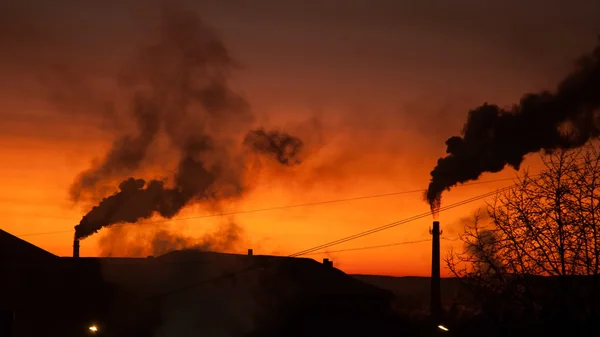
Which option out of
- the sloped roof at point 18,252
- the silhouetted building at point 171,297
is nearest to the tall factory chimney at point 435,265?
the silhouetted building at point 171,297

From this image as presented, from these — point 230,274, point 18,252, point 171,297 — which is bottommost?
point 171,297

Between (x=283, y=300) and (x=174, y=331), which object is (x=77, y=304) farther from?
(x=283, y=300)

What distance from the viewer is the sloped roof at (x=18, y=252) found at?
36.8 meters

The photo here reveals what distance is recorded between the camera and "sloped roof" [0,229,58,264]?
3678cm

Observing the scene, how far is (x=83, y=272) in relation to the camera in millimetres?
37125

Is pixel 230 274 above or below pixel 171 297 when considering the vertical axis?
above

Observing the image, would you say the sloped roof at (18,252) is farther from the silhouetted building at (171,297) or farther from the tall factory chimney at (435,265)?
the tall factory chimney at (435,265)

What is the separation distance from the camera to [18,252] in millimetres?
37562

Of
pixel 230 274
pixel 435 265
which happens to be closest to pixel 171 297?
pixel 230 274

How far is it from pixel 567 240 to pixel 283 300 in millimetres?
26581

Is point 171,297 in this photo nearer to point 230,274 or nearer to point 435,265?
point 230,274

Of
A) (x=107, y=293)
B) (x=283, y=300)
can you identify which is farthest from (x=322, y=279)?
(x=107, y=293)

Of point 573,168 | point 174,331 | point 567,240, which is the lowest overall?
point 174,331

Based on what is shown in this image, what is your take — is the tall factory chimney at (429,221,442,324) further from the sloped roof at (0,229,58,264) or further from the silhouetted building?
the sloped roof at (0,229,58,264)
